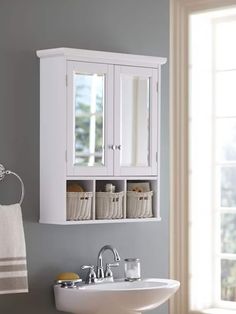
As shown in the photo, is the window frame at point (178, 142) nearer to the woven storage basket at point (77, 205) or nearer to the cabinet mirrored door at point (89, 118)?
the cabinet mirrored door at point (89, 118)

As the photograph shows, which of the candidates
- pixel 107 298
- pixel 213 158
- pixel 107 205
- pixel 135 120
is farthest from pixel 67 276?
pixel 213 158

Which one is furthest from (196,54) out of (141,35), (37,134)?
(37,134)

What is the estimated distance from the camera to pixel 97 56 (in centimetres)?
429

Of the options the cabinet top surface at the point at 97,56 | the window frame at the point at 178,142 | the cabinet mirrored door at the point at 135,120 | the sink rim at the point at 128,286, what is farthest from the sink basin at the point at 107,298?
the cabinet top surface at the point at 97,56

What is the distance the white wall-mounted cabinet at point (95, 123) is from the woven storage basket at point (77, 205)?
0.03m

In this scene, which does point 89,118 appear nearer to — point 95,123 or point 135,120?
A: point 95,123

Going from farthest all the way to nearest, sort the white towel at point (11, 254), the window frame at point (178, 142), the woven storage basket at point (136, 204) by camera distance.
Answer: the window frame at point (178, 142), the woven storage basket at point (136, 204), the white towel at point (11, 254)

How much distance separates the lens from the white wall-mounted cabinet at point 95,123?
4.20m

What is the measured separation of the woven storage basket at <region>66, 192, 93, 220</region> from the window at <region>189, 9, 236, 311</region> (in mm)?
845

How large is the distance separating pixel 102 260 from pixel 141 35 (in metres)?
1.33

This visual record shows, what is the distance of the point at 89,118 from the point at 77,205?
0.47 metres

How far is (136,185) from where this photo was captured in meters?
4.52

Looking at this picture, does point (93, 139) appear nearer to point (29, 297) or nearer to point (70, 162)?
point (70, 162)

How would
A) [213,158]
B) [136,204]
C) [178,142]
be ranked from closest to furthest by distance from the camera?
1. [136,204]
2. [178,142]
3. [213,158]
